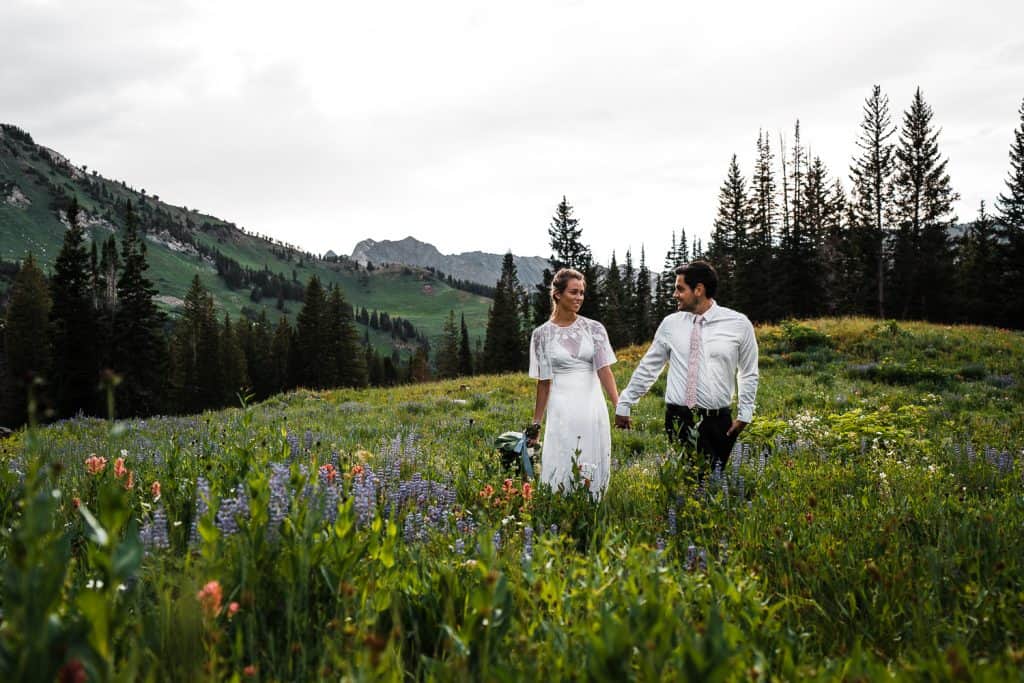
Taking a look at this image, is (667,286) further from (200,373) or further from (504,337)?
(200,373)

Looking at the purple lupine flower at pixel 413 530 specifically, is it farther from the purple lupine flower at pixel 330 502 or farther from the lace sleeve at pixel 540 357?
the lace sleeve at pixel 540 357

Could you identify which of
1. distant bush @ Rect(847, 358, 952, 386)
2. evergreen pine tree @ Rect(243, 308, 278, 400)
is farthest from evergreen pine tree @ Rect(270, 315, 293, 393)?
distant bush @ Rect(847, 358, 952, 386)

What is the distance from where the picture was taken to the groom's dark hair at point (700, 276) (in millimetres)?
5762

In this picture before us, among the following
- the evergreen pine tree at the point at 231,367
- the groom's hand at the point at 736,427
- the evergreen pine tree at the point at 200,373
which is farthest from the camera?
the evergreen pine tree at the point at 231,367

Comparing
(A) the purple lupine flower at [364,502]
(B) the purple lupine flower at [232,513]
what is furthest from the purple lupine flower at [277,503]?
(A) the purple lupine flower at [364,502]

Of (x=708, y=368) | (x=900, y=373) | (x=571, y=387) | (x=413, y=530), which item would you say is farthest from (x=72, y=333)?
(x=900, y=373)

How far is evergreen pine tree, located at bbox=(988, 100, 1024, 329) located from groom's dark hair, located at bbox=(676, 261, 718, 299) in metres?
44.1

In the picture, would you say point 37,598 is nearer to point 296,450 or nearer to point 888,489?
point 296,450

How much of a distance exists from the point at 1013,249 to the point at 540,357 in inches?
1902

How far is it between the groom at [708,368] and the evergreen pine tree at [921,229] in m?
46.4

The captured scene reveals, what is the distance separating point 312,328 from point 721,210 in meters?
47.6

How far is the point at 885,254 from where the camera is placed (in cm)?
4328

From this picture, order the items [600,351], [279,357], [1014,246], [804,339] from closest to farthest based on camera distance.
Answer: [600,351], [804,339], [1014,246], [279,357]

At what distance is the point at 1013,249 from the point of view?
39406mm
